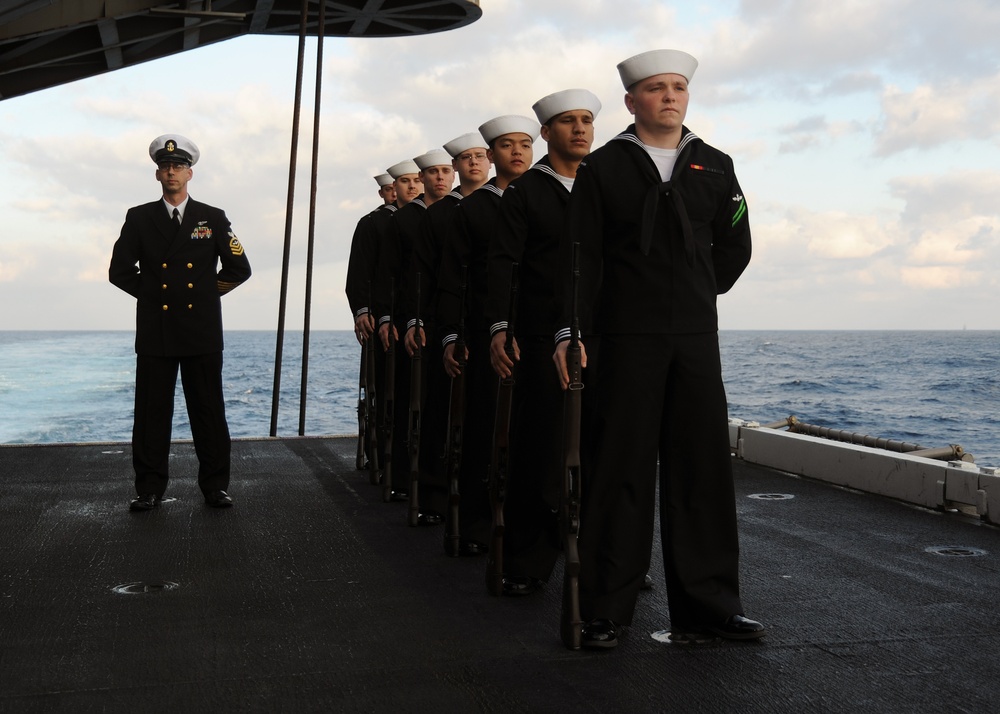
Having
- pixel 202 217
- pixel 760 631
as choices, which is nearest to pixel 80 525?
pixel 202 217

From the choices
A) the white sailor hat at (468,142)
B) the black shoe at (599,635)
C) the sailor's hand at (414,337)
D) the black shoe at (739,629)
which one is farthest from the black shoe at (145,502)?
the black shoe at (739,629)

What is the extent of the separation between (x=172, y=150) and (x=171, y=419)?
1354mm

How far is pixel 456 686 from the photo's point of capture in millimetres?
2803

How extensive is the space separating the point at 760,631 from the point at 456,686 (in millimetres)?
927

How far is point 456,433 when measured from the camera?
180 inches

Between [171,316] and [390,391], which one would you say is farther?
[390,391]

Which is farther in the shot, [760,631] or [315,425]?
[315,425]

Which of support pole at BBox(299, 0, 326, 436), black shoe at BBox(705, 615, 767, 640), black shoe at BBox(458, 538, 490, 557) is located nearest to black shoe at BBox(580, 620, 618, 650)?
black shoe at BBox(705, 615, 767, 640)

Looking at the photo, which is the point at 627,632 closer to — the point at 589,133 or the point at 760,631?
the point at 760,631

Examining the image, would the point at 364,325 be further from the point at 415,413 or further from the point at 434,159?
the point at 415,413

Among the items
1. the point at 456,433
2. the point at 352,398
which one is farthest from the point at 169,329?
the point at 352,398

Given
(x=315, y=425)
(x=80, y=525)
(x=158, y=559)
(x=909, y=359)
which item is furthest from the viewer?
(x=909, y=359)

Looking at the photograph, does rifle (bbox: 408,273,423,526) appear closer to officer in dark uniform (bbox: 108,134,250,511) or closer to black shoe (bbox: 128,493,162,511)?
officer in dark uniform (bbox: 108,134,250,511)

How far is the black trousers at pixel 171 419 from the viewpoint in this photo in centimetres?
572
